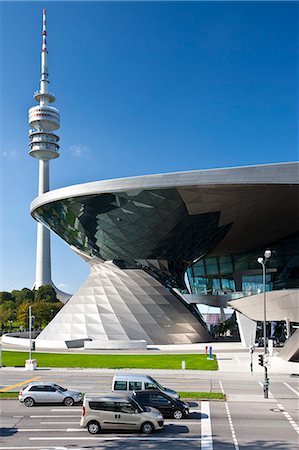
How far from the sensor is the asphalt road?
12.8m

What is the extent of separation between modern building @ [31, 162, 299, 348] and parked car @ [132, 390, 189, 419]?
25959 mm

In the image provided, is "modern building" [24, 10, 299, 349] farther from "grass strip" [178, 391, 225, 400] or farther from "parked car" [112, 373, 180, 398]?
"parked car" [112, 373, 180, 398]

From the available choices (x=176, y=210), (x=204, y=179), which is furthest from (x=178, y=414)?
(x=176, y=210)

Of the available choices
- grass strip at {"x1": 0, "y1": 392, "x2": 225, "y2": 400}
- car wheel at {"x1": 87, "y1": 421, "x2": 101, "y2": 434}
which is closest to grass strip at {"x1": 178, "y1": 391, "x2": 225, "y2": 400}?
grass strip at {"x1": 0, "y1": 392, "x2": 225, "y2": 400}

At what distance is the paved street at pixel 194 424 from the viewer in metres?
12.8

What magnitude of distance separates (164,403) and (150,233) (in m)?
35.0

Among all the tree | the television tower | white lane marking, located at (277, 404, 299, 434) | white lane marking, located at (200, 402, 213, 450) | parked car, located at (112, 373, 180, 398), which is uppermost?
the television tower

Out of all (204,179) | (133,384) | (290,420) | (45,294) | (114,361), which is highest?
(204,179)

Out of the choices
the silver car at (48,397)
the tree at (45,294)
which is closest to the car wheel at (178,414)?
the silver car at (48,397)

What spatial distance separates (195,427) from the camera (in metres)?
14.8

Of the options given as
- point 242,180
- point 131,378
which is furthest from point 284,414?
point 242,180

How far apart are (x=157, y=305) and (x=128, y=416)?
1452 inches

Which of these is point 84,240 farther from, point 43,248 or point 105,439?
point 43,248

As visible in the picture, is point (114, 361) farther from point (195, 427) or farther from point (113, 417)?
point (113, 417)
